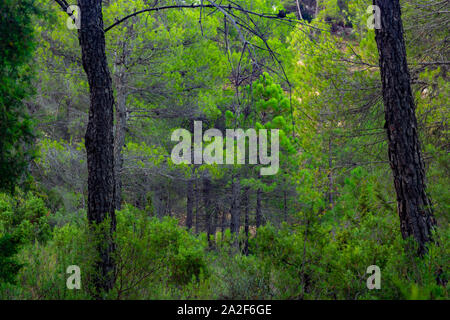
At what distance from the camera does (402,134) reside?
14.0 ft

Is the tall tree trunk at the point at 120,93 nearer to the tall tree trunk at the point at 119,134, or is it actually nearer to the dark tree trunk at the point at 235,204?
the tall tree trunk at the point at 119,134

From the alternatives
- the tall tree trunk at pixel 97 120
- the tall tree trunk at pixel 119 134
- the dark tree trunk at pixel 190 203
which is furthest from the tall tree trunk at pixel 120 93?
the dark tree trunk at pixel 190 203

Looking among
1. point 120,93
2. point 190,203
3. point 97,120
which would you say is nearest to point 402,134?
point 97,120

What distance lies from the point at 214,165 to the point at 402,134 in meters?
8.26

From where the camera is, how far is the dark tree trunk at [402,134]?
13.8ft

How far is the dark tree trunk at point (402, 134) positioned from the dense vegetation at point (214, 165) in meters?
0.11

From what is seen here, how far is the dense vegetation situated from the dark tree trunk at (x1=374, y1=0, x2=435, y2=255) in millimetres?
112

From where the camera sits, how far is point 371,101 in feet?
23.7

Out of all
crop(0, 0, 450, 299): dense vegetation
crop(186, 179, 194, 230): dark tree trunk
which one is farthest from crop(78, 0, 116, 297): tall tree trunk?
crop(186, 179, 194, 230): dark tree trunk

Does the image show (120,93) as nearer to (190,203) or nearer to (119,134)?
(119,134)

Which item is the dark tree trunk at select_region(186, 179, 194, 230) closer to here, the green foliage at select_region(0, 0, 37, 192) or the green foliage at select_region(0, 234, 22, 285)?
the green foliage at select_region(0, 234, 22, 285)

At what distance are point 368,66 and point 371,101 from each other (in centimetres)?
77
